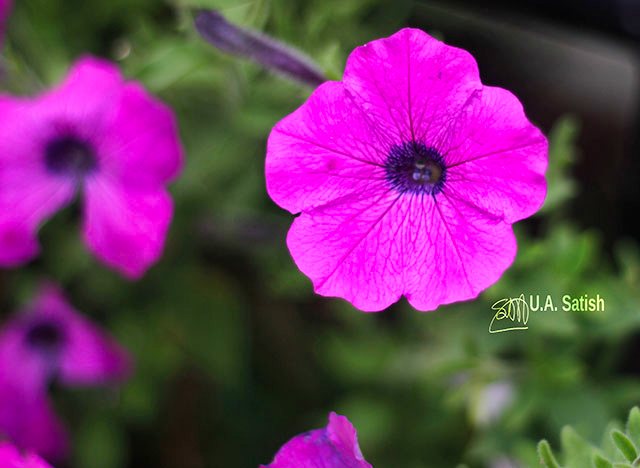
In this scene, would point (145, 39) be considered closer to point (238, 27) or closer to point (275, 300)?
point (238, 27)

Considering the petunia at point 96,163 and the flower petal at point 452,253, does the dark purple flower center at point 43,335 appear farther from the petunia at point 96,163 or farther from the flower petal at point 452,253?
the flower petal at point 452,253

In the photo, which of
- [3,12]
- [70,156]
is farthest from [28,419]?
[3,12]

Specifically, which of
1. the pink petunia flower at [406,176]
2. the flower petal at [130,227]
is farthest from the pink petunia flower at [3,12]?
the pink petunia flower at [406,176]

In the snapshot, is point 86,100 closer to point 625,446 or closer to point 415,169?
point 415,169

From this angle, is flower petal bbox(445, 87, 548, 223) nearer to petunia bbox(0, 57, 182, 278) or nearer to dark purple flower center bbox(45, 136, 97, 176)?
petunia bbox(0, 57, 182, 278)
